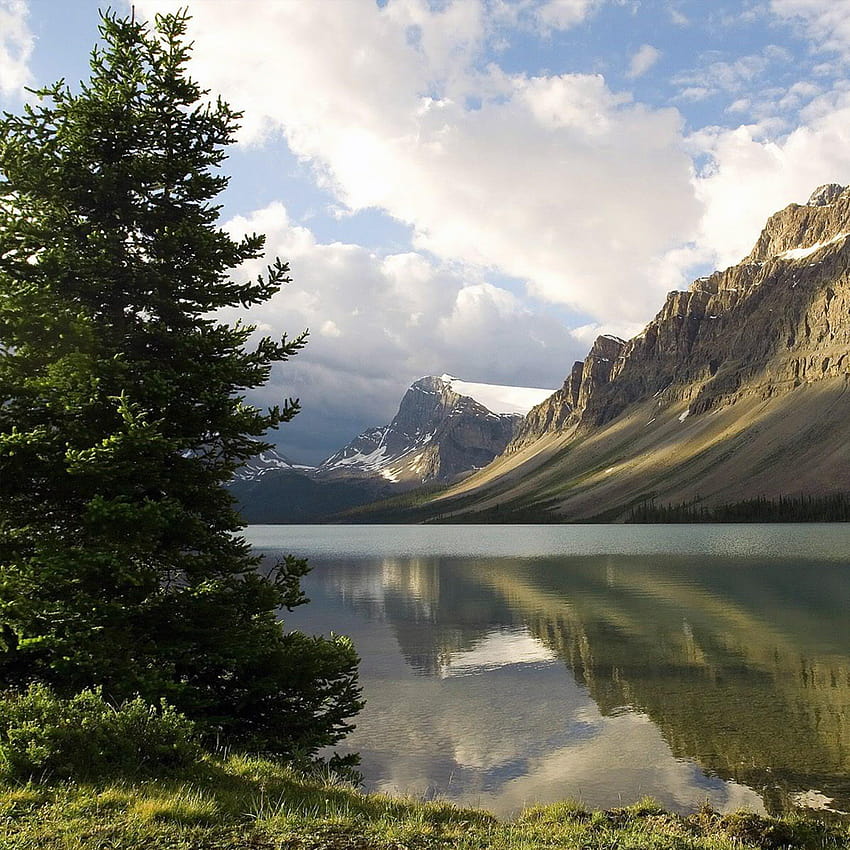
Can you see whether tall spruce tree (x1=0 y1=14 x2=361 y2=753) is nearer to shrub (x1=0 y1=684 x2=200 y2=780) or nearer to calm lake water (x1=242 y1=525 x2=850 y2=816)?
shrub (x1=0 y1=684 x2=200 y2=780)

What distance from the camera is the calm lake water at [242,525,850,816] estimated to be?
19.7 meters

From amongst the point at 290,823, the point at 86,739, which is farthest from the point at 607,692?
the point at 86,739

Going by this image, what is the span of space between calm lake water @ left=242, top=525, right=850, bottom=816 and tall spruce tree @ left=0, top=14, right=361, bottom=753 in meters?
6.57

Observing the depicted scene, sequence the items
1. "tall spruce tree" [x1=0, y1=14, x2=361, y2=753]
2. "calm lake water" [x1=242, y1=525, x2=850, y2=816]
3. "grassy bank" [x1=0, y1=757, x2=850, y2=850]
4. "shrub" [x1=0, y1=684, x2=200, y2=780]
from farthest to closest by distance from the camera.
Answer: "calm lake water" [x1=242, y1=525, x2=850, y2=816] → "tall spruce tree" [x1=0, y1=14, x2=361, y2=753] → "shrub" [x1=0, y1=684, x2=200, y2=780] → "grassy bank" [x1=0, y1=757, x2=850, y2=850]

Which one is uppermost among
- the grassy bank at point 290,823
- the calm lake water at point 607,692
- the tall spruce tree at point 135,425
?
the tall spruce tree at point 135,425

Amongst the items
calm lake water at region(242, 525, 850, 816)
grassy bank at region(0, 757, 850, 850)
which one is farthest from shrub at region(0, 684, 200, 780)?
calm lake water at region(242, 525, 850, 816)

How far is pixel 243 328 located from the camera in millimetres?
18344

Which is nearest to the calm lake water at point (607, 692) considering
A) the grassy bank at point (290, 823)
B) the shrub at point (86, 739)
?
the grassy bank at point (290, 823)

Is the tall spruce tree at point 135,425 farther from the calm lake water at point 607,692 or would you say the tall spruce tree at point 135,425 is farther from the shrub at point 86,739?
the calm lake water at point 607,692

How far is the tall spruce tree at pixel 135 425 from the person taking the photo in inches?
591

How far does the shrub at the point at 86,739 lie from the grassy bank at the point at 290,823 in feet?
1.36

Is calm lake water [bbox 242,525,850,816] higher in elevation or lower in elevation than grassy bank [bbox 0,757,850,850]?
lower

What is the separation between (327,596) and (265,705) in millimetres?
48130

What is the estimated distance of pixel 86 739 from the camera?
12273 millimetres
